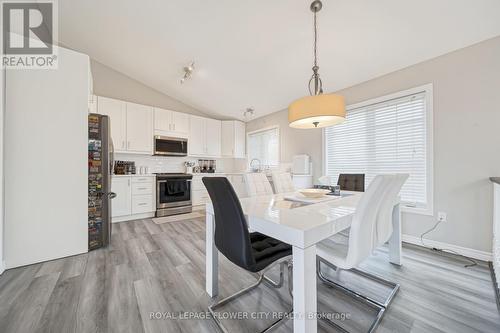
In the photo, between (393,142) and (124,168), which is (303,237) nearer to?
(393,142)

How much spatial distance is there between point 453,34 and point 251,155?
414 cm

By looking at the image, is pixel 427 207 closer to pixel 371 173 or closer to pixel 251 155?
pixel 371 173

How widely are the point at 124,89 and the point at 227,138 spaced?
2607 mm

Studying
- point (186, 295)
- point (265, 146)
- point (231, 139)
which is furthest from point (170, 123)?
point (186, 295)

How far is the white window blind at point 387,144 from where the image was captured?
2475mm

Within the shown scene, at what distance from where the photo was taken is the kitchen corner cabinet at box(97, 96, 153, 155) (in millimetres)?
3680

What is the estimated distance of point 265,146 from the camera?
16.2 feet

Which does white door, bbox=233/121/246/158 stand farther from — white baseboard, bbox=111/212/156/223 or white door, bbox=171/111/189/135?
white baseboard, bbox=111/212/156/223

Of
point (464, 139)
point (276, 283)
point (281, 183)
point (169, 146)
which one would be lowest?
point (276, 283)

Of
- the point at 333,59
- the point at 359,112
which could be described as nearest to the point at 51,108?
the point at 333,59

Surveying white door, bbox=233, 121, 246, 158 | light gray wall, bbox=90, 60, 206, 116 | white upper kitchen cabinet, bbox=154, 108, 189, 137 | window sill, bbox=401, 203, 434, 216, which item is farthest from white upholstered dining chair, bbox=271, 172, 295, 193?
light gray wall, bbox=90, 60, 206, 116

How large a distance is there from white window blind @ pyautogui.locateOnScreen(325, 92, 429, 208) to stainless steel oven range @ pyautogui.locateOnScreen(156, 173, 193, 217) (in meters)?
3.02

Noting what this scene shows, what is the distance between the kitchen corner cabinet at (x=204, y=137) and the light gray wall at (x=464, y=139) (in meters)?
4.07

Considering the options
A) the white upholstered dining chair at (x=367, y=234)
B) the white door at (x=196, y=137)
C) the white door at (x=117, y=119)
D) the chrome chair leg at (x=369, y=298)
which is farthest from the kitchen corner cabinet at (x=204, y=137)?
the white upholstered dining chair at (x=367, y=234)
